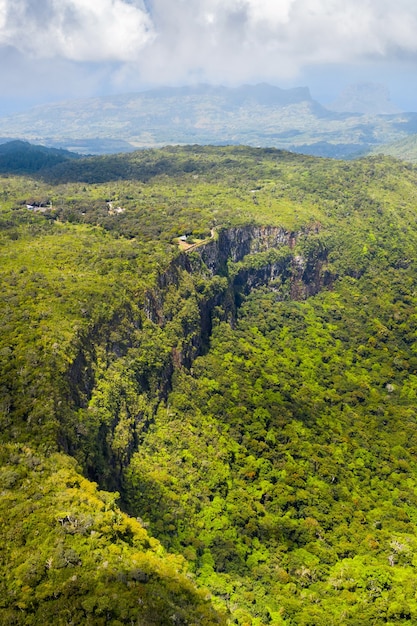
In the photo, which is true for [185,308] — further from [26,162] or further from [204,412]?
[26,162]

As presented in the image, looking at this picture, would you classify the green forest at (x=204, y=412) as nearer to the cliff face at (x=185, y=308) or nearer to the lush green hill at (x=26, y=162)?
the cliff face at (x=185, y=308)

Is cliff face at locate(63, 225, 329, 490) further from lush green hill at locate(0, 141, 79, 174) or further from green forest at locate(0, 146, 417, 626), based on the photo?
lush green hill at locate(0, 141, 79, 174)

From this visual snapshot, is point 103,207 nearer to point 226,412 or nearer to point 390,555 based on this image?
point 226,412

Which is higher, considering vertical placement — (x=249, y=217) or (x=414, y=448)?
(x=249, y=217)

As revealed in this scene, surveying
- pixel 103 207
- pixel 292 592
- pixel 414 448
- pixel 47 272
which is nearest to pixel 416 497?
pixel 414 448

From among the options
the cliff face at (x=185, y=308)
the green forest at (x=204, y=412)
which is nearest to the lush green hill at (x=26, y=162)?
the green forest at (x=204, y=412)
